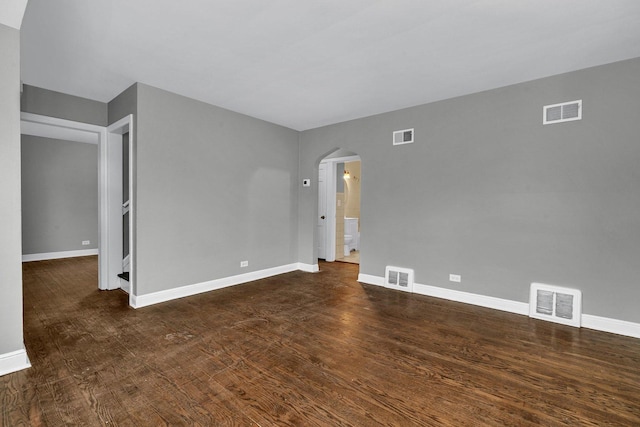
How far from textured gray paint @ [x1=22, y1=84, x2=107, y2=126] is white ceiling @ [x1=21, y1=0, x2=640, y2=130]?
16 cm

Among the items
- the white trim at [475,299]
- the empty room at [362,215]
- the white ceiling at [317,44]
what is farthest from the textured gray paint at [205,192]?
the white trim at [475,299]

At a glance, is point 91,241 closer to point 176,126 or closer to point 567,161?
point 176,126

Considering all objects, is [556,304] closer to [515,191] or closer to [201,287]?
[515,191]

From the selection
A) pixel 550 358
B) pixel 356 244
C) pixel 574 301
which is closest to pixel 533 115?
pixel 574 301

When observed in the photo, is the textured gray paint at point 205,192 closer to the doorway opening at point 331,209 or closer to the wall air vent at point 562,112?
the doorway opening at point 331,209

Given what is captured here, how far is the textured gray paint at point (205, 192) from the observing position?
3605 millimetres

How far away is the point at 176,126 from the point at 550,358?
4668 mm

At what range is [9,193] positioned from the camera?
2.18m

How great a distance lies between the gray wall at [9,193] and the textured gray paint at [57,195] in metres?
5.61

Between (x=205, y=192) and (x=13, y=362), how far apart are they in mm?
2524

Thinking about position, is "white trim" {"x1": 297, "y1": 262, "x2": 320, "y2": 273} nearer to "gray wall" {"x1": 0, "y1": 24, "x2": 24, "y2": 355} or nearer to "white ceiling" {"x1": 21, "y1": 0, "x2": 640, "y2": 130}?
"white ceiling" {"x1": 21, "y1": 0, "x2": 640, "y2": 130}

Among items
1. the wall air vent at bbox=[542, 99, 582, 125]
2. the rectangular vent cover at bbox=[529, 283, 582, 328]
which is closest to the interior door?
the rectangular vent cover at bbox=[529, 283, 582, 328]

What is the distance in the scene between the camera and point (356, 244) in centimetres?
824

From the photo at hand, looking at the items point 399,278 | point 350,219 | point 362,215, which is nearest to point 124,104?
point 362,215
